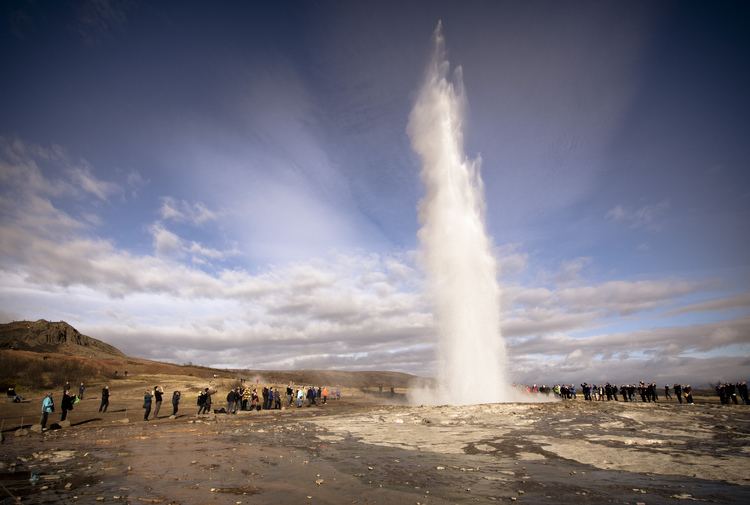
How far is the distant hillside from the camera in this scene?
90.9m

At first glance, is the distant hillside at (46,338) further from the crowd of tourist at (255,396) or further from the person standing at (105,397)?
the person standing at (105,397)

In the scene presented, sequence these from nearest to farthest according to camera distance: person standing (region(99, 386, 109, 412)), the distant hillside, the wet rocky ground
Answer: the wet rocky ground
person standing (region(99, 386, 109, 412))
the distant hillside

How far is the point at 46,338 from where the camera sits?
330ft

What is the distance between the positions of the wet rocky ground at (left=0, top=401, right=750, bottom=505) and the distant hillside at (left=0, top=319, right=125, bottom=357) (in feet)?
307

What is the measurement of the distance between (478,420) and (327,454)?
11036 mm

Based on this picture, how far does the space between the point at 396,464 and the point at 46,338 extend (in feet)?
409

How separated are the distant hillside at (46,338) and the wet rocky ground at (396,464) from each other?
3687 inches

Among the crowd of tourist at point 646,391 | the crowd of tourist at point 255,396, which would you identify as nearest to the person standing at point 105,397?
the crowd of tourist at point 255,396

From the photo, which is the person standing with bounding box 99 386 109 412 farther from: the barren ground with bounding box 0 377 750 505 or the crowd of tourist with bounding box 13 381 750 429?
the barren ground with bounding box 0 377 750 505

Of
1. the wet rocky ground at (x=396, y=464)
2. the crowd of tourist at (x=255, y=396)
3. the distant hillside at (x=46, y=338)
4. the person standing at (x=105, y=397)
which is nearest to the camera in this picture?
the wet rocky ground at (x=396, y=464)

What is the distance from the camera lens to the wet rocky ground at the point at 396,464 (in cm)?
785

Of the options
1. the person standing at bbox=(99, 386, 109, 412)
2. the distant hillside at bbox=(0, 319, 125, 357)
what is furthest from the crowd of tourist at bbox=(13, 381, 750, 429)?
the distant hillside at bbox=(0, 319, 125, 357)

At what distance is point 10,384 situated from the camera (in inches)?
1758

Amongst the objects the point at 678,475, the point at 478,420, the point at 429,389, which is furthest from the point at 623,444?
the point at 429,389
